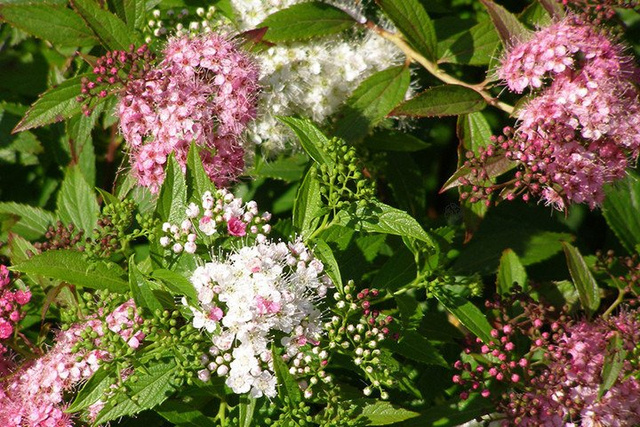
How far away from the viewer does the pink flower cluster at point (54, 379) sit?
1789 millimetres

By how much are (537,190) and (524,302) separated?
34cm

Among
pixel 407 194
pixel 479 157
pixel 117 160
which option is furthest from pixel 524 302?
pixel 117 160

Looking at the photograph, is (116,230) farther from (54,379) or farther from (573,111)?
(573,111)

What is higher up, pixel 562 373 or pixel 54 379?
pixel 54 379

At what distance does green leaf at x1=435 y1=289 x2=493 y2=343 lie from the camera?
204cm

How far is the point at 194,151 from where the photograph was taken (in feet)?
6.18

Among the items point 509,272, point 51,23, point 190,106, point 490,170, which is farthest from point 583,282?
point 51,23

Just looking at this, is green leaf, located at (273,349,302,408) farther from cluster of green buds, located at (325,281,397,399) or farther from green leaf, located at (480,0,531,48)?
green leaf, located at (480,0,531,48)

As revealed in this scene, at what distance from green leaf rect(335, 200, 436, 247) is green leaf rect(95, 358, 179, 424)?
0.56 meters

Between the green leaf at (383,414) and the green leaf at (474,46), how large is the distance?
1128mm

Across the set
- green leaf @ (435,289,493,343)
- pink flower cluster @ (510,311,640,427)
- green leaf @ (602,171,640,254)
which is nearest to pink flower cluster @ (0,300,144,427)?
green leaf @ (435,289,493,343)

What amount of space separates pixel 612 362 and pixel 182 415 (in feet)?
3.61

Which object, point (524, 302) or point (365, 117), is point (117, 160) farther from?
point (524, 302)

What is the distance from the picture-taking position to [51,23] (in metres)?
2.18
